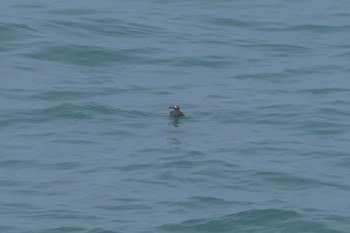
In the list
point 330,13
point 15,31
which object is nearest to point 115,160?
point 15,31

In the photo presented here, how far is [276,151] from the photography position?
2533cm

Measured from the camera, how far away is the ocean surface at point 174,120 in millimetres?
21953

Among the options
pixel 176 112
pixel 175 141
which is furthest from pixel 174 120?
pixel 175 141

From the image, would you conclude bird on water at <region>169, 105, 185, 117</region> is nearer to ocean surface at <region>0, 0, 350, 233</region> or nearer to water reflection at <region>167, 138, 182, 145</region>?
ocean surface at <region>0, 0, 350, 233</region>

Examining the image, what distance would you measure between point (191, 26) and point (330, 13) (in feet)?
16.0

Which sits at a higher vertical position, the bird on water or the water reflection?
the bird on water

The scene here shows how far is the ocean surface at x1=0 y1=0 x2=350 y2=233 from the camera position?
21953mm

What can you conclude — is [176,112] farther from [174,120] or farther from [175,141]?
[175,141]

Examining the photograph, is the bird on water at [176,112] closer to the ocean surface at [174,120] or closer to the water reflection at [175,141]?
the ocean surface at [174,120]

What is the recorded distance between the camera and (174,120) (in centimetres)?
2720

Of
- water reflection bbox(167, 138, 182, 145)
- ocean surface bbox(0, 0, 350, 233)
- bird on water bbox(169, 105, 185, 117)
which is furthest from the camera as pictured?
bird on water bbox(169, 105, 185, 117)

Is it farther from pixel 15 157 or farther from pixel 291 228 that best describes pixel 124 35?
pixel 291 228

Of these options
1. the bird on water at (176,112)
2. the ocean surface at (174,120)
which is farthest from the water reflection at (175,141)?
the bird on water at (176,112)

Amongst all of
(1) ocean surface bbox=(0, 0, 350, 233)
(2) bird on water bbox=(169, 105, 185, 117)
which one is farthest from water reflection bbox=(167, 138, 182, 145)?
(2) bird on water bbox=(169, 105, 185, 117)
